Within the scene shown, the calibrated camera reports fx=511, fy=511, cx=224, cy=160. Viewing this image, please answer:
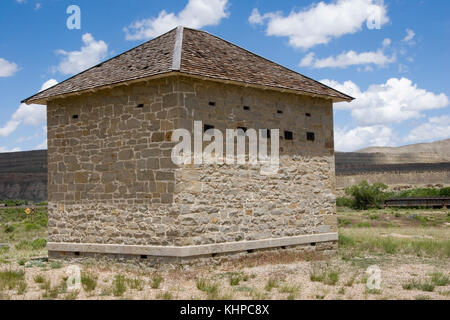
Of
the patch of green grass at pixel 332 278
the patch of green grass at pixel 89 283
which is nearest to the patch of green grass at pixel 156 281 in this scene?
the patch of green grass at pixel 89 283

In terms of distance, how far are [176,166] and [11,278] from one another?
4.42 metres

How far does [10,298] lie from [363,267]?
8505 mm

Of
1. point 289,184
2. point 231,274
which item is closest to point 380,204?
point 289,184

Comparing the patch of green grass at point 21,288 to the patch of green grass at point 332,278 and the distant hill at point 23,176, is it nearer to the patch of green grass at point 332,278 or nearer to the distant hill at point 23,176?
the patch of green grass at point 332,278

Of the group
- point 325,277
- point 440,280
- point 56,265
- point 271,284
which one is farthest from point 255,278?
point 56,265

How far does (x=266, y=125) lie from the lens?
14008 mm

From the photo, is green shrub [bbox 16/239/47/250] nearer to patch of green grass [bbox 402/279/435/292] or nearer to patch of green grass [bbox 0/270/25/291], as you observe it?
patch of green grass [bbox 0/270/25/291]

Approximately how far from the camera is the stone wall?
1212 cm

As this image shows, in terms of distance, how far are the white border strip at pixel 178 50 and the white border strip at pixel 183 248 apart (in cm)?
421

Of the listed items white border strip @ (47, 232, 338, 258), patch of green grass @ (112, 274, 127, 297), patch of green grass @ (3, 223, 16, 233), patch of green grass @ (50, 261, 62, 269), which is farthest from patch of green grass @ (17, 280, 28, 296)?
patch of green grass @ (3, 223, 16, 233)

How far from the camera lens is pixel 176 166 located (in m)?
11.9

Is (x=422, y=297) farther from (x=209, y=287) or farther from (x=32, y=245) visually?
(x=32, y=245)

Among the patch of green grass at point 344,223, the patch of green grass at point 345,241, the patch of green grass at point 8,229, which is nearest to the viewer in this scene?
the patch of green grass at point 345,241

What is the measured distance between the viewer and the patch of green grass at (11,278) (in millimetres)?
10634
